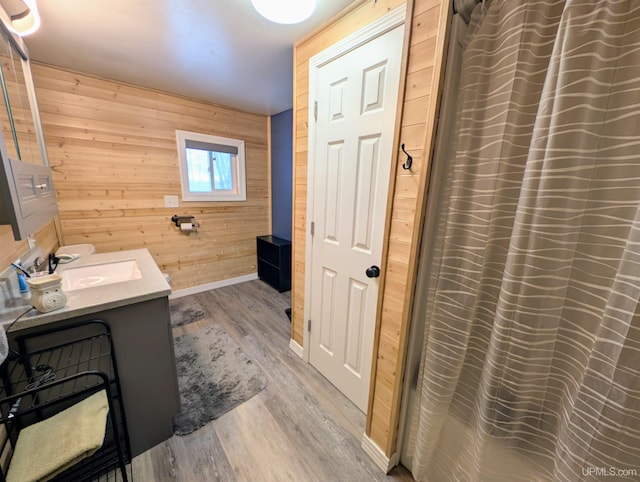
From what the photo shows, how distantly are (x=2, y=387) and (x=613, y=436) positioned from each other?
6.53 feet

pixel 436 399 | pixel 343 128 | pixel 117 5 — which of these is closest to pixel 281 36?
pixel 343 128

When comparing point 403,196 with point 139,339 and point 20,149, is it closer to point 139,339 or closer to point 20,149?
point 139,339

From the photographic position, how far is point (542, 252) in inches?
28.5

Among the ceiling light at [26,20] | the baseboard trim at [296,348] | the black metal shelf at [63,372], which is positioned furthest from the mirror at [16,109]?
the baseboard trim at [296,348]

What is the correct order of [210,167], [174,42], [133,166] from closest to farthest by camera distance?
[174,42]
[133,166]
[210,167]

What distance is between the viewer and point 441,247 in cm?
99

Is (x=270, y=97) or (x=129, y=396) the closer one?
(x=129, y=396)

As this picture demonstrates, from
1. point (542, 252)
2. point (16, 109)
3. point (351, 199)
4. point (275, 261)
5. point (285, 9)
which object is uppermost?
point (285, 9)

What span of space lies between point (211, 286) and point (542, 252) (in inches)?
139

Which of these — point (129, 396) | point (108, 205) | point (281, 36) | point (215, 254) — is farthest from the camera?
point (215, 254)

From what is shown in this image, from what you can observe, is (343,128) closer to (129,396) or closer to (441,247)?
(441,247)

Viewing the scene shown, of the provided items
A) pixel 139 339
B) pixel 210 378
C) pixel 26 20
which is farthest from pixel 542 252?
pixel 26 20

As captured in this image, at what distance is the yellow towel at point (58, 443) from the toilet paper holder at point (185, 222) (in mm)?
2184

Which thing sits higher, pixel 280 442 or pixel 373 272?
pixel 373 272
